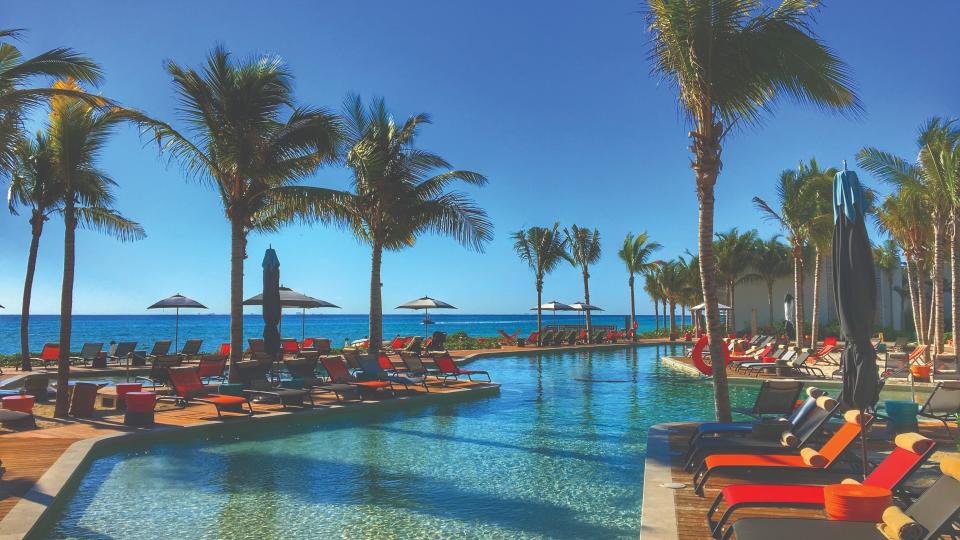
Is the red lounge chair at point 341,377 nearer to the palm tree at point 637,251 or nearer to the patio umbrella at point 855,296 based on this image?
the patio umbrella at point 855,296

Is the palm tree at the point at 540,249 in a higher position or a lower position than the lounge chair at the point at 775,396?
higher

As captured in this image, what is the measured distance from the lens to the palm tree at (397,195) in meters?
18.0

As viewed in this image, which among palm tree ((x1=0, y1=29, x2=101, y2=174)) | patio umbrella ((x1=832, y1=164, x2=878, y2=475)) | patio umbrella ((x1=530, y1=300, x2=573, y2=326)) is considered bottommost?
patio umbrella ((x1=832, y1=164, x2=878, y2=475))

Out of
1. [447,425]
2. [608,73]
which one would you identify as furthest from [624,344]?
[447,425]

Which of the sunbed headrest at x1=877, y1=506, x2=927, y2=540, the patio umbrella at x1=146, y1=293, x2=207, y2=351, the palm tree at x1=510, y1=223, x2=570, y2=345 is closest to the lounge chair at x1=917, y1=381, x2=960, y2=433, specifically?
the sunbed headrest at x1=877, y1=506, x2=927, y2=540

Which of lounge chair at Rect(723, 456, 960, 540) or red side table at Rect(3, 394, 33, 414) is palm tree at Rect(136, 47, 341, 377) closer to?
red side table at Rect(3, 394, 33, 414)

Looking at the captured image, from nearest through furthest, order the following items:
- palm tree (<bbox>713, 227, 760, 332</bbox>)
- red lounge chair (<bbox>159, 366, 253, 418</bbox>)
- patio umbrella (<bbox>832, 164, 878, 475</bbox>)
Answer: patio umbrella (<bbox>832, 164, 878, 475</bbox>) → red lounge chair (<bbox>159, 366, 253, 418</bbox>) → palm tree (<bbox>713, 227, 760, 332</bbox>)

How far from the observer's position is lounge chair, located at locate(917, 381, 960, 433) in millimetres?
8688

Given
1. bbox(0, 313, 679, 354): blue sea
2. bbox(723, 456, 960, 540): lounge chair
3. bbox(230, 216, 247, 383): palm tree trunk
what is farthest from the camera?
bbox(0, 313, 679, 354): blue sea

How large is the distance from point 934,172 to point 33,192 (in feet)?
74.1

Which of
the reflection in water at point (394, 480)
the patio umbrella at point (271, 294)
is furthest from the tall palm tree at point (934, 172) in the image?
the patio umbrella at point (271, 294)

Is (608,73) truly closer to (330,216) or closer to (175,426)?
(330,216)

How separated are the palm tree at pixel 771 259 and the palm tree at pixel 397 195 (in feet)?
91.6

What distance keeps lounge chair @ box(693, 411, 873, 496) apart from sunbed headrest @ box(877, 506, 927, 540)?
1.93m
